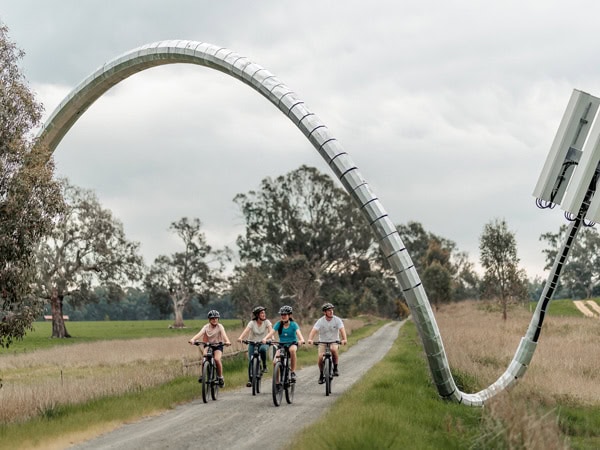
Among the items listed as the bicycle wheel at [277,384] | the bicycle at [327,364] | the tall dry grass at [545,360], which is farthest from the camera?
the tall dry grass at [545,360]

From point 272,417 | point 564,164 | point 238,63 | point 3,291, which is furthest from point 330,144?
point 3,291

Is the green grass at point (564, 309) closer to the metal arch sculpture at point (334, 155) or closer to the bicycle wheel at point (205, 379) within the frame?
the metal arch sculpture at point (334, 155)

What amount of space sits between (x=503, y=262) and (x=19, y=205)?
39.2 m

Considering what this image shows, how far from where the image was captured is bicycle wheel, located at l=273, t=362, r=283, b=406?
13852 millimetres

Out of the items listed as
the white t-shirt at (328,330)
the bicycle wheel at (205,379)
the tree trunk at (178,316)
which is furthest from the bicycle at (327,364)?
the tree trunk at (178,316)

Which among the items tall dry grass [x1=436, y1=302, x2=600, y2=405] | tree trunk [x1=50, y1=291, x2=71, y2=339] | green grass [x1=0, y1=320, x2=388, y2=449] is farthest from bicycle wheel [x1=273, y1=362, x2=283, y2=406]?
tree trunk [x1=50, y1=291, x2=71, y2=339]

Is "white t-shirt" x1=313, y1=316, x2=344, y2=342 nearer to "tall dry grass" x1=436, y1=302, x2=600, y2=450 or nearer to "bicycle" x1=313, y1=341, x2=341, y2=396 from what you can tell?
"bicycle" x1=313, y1=341, x2=341, y2=396

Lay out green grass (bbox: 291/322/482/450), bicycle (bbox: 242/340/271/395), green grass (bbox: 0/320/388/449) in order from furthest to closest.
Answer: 1. bicycle (bbox: 242/340/271/395)
2. green grass (bbox: 0/320/388/449)
3. green grass (bbox: 291/322/482/450)

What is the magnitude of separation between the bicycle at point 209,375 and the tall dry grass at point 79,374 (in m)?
2.25

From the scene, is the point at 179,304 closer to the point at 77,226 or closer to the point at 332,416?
the point at 77,226

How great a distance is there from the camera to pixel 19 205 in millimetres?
15055

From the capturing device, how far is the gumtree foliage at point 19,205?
1512 centimetres

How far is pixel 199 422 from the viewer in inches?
476

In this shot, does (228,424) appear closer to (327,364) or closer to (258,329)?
(258,329)
